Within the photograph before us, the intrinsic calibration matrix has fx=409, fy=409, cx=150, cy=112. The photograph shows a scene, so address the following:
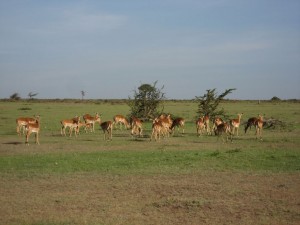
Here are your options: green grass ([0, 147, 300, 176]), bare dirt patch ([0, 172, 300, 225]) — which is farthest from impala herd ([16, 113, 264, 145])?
bare dirt patch ([0, 172, 300, 225])

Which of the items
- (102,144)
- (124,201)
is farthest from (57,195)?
(102,144)

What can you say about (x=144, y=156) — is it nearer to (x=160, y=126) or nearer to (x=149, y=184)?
(x=149, y=184)

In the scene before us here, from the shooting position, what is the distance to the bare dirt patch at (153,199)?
27.2ft

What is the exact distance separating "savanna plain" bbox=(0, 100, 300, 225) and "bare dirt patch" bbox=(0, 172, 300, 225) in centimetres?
2

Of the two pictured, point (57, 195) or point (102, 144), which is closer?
point (57, 195)

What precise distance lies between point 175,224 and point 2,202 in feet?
13.7

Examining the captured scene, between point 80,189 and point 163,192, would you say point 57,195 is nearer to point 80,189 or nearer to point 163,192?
point 80,189

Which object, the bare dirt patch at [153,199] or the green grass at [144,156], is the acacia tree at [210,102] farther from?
the bare dirt patch at [153,199]

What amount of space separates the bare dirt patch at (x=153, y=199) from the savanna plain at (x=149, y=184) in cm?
2

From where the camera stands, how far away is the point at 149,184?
1107cm

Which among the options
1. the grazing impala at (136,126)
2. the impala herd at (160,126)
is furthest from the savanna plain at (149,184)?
the grazing impala at (136,126)

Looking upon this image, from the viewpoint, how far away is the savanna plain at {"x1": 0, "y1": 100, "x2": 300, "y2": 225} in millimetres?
A: 8453

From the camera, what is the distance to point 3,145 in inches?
756

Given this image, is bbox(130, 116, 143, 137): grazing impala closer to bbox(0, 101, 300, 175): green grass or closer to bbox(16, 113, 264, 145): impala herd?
bbox(16, 113, 264, 145): impala herd
